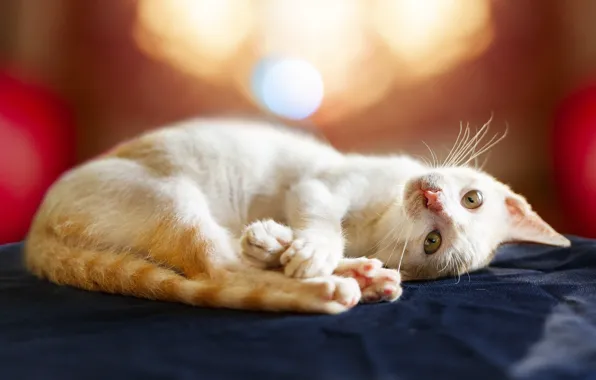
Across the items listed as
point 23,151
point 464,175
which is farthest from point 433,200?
point 23,151

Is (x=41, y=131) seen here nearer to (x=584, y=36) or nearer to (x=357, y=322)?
(x=357, y=322)

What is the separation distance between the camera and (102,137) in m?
3.55

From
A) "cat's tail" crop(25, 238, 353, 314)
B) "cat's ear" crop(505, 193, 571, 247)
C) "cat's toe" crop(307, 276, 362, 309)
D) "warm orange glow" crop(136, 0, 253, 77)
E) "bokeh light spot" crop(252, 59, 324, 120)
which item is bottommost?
"cat's tail" crop(25, 238, 353, 314)

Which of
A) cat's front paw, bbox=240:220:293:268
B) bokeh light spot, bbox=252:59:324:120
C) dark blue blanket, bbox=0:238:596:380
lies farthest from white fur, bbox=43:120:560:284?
bokeh light spot, bbox=252:59:324:120

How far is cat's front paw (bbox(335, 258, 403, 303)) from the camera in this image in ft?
4.19

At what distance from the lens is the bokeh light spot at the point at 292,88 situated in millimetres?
3510

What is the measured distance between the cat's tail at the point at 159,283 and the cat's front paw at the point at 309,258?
0.13ft

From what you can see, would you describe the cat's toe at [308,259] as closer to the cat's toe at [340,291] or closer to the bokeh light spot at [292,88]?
the cat's toe at [340,291]

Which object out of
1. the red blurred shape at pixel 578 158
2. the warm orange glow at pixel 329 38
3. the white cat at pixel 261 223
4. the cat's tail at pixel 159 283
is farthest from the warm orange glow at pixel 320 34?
the cat's tail at pixel 159 283

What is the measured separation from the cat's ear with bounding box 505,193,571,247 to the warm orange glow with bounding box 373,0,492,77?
76.1 inches

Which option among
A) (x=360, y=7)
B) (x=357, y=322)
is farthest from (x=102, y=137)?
(x=357, y=322)

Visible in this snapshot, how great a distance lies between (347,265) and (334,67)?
7.80ft

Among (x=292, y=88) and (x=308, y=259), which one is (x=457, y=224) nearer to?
(x=308, y=259)

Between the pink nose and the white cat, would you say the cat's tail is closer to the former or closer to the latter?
the white cat
